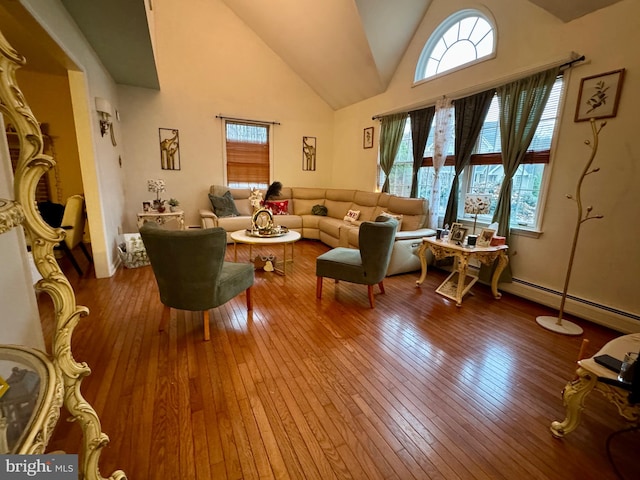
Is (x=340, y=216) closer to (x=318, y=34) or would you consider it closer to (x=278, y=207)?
(x=278, y=207)

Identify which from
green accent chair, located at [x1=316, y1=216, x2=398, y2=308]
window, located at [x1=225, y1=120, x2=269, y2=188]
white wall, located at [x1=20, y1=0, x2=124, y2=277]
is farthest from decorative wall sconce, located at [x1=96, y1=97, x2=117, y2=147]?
green accent chair, located at [x1=316, y1=216, x2=398, y2=308]

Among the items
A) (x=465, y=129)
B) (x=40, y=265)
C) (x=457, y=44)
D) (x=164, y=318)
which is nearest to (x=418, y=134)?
(x=465, y=129)

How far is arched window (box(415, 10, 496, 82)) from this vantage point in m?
3.32

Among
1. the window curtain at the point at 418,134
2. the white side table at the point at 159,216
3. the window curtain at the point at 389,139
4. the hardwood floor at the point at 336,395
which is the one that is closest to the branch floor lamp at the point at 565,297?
the hardwood floor at the point at 336,395

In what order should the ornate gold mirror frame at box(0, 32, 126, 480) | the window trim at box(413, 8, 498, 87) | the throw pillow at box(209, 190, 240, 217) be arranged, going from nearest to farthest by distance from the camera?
the ornate gold mirror frame at box(0, 32, 126, 480), the window trim at box(413, 8, 498, 87), the throw pillow at box(209, 190, 240, 217)

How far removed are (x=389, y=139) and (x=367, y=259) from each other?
2900mm

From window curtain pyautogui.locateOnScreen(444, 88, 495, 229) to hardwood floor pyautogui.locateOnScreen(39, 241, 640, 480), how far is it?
1.57 m

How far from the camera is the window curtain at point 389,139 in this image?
15.0 feet

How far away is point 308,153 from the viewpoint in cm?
625

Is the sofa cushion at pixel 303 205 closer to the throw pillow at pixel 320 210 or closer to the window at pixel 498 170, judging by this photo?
the throw pillow at pixel 320 210

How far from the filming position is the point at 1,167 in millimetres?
1389

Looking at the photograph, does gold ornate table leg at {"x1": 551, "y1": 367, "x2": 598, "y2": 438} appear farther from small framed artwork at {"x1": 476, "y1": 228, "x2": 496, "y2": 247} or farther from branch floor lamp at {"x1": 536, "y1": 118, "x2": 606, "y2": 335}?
small framed artwork at {"x1": 476, "y1": 228, "x2": 496, "y2": 247}

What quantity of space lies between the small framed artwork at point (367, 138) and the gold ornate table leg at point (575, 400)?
4.61 m

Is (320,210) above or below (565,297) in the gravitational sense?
above
